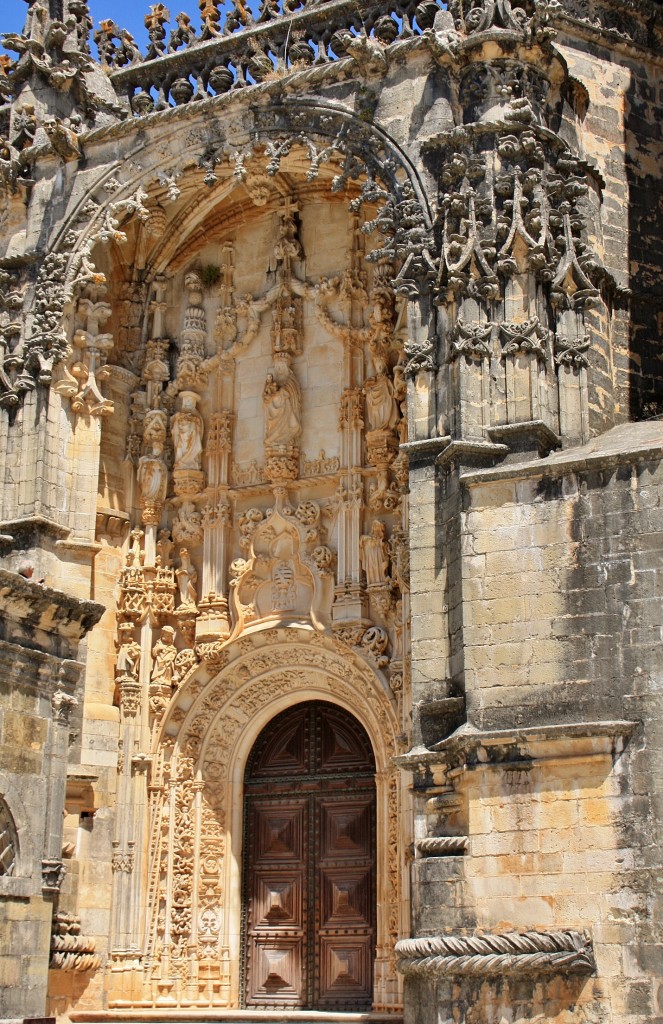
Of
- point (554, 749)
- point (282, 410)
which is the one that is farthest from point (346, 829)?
point (554, 749)

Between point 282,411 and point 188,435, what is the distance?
1100mm

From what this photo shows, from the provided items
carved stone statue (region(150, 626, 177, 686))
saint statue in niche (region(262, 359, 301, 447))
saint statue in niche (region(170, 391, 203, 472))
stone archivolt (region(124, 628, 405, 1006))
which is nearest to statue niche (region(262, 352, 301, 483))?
saint statue in niche (region(262, 359, 301, 447))

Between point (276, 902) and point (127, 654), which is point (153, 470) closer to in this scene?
point (127, 654)

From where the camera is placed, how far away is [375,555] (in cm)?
1487

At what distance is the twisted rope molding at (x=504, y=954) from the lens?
35.1ft

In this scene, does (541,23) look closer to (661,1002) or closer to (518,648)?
(518,648)

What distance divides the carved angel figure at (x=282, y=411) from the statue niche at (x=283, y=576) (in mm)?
633

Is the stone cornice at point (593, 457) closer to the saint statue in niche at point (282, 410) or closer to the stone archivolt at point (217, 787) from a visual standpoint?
the stone archivolt at point (217, 787)

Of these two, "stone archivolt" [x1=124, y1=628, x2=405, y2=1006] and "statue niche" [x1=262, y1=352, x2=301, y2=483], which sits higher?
"statue niche" [x1=262, y1=352, x2=301, y2=483]

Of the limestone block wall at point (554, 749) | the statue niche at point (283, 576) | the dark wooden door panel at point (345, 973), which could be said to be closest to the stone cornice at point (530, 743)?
the limestone block wall at point (554, 749)

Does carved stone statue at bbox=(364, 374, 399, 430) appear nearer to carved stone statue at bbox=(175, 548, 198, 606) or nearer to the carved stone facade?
the carved stone facade

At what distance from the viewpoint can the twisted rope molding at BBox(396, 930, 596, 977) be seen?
10695 mm

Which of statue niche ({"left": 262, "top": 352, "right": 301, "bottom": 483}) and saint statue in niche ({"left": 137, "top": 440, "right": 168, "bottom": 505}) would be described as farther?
saint statue in niche ({"left": 137, "top": 440, "right": 168, "bottom": 505})

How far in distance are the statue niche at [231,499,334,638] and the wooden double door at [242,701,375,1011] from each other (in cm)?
101
